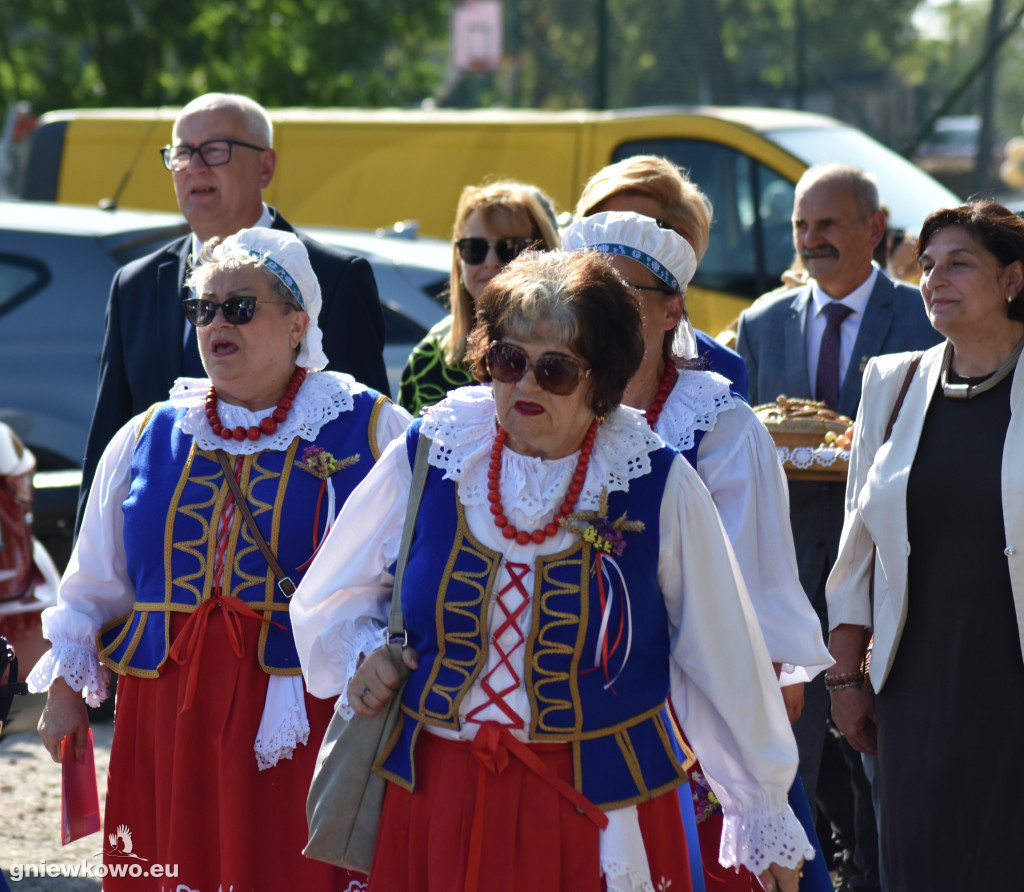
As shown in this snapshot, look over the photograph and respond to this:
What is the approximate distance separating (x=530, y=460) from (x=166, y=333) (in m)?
1.84

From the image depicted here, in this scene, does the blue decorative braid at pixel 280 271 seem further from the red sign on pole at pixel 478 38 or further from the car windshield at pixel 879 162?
the red sign on pole at pixel 478 38

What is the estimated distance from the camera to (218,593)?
345 cm

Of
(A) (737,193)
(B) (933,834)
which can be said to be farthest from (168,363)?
(A) (737,193)

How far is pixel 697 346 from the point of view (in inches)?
150

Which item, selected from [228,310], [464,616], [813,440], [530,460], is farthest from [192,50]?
[464,616]

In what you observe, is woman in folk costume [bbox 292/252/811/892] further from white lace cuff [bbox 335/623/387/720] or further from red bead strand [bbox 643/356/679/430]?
red bead strand [bbox 643/356/679/430]

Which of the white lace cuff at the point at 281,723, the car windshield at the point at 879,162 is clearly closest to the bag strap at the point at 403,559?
the white lace cuff at the point at 281,723

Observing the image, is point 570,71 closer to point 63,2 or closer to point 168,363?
point 63,2

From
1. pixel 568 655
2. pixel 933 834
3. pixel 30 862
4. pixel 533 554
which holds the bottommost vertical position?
pixel 30 862

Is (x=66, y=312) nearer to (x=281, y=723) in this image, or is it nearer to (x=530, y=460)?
(x=281, y=723)

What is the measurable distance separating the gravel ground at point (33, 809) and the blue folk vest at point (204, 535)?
98 centimetres

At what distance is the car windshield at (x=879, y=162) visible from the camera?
29.0 feet

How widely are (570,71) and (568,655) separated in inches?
662

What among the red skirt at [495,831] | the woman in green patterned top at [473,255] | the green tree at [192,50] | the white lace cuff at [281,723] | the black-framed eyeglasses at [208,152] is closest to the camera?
the red skirt at [495,831]
